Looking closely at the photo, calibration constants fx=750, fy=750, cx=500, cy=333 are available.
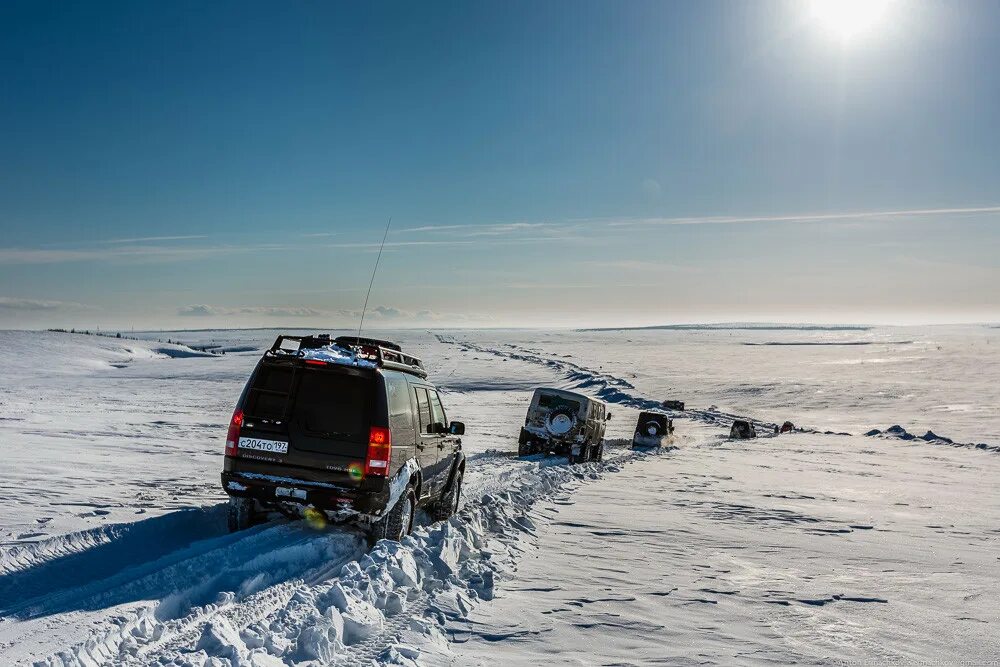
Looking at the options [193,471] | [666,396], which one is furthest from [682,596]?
[666,396]

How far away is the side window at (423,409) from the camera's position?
9.30m

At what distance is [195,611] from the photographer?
560cm

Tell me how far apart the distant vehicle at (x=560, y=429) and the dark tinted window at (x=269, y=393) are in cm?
1362

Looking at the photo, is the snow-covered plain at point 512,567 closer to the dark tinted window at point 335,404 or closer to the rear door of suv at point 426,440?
the rear door of suv at point 426,440

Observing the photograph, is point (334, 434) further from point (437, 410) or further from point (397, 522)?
point (437, 410)

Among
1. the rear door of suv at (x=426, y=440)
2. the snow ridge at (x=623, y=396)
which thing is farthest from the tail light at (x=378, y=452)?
the snow ridge at (x=623, y=396)

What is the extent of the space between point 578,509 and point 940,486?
11.4 metres

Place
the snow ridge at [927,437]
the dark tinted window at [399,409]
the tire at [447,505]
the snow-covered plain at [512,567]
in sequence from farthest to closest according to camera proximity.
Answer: the snow ridge at [927,437]
the tire at [447,505]
the dark tinted window at [399,409]
the snow-covered plain at [512,567]

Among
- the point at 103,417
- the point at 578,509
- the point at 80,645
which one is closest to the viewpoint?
the point at 80,645

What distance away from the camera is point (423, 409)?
9.51m

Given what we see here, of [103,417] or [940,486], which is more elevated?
[940,486]

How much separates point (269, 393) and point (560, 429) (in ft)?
45.9


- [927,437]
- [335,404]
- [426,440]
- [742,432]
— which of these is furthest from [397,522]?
[927,437]

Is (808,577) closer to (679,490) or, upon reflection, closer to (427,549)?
(427,549)
